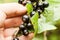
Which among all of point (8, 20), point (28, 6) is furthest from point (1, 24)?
point (28, 6)

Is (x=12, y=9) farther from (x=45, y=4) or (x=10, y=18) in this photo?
(x=45, y=4)

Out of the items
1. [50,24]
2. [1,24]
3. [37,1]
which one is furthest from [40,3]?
[1,24]

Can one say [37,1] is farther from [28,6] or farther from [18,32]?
[18,32]

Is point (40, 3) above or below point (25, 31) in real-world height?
above

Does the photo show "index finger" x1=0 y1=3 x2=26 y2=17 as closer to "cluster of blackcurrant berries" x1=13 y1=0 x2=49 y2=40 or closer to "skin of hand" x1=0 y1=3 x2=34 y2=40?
"skin of hand" x1=0 y1=3 x2=34 y2=40

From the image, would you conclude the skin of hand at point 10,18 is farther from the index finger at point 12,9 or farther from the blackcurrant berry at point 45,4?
the blackcurrant berry at point 45,4

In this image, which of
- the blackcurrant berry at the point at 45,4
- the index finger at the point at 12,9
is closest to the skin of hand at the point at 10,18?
the index finger at the point at 12,9

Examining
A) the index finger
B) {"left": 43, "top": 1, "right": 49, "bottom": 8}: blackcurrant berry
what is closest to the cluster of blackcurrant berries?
{"left": 43, "top": 1, "right": 49, "bottom": 8}: blackcurrant berry

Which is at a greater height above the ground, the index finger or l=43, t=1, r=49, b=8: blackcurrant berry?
l=43, t=1, r=49, b=8: blackcurrant berry

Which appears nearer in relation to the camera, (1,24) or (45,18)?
(45,18)
